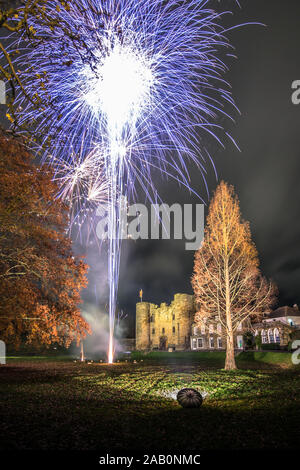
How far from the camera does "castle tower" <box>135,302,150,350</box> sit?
59.4 m

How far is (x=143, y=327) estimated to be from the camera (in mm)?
59656

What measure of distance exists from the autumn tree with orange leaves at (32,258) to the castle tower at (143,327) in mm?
48968

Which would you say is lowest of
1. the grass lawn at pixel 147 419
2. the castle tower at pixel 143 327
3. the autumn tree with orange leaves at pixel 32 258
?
the castle tower at pixel 143 327

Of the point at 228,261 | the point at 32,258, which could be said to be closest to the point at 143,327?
the point at 228,261

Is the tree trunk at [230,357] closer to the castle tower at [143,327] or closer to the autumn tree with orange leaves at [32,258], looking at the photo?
the autumn tree with orange leaves at [32,258]

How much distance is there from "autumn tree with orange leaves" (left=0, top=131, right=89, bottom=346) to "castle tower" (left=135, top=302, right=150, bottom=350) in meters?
49.0

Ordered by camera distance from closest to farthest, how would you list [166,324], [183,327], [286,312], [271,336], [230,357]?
1. [230,357]
2. [271,336]
3. [286,312]
4. [183,327]
5. [166,324]

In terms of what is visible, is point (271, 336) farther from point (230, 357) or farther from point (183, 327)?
point (230, 357)

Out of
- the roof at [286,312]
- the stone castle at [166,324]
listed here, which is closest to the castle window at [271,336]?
the roof at [286,312]

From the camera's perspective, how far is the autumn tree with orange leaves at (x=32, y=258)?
10.1m

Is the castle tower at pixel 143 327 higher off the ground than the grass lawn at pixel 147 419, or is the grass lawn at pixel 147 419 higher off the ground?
the grass lawn at pixel 147 419

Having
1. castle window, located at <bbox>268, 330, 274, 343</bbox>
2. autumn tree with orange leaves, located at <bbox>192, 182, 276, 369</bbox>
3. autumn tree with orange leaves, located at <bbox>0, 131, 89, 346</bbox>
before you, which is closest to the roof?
castle window, located at <bbox>268, 330, 274, 343</bbox>

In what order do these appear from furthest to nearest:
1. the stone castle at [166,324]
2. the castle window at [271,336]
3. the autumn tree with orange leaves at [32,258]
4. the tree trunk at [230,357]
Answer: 1. the stone castle at [166,324]
2. the castle window at [271,336]
3. the tree trunk at [230,357]
4. the autumn tree with orange leaves at [32,258]

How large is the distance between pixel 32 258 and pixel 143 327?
51.0m
